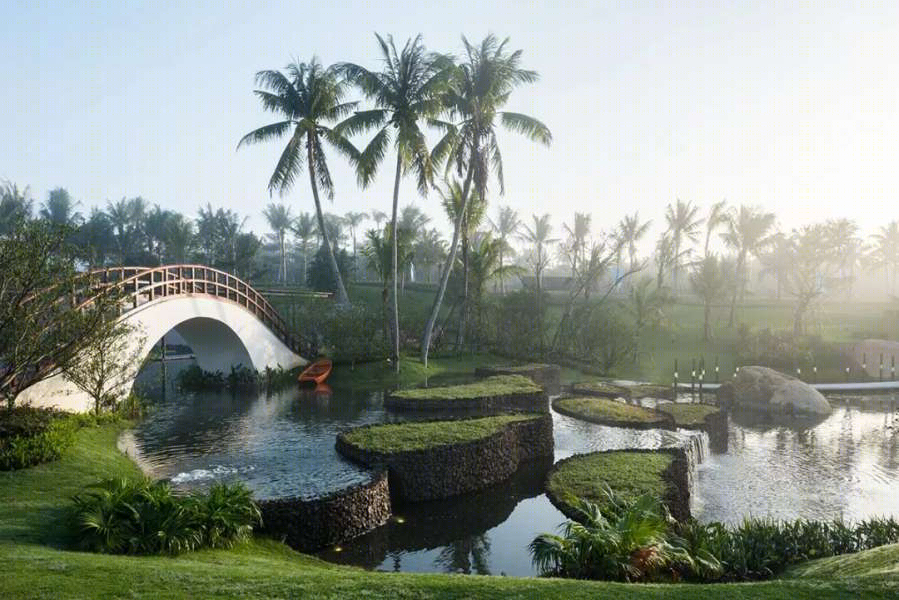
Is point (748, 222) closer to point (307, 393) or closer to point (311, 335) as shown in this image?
point (311, 335)

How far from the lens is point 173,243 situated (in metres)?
63.3

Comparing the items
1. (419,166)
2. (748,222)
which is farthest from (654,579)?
(748,222)

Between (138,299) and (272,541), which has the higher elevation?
(138,299)

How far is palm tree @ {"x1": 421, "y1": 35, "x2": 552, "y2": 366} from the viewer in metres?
34.3

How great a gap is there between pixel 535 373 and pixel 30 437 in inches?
977

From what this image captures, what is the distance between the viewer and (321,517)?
12992 millimetres

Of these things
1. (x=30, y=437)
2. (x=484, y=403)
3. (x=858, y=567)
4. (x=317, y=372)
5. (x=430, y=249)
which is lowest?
(x=858, y=567)

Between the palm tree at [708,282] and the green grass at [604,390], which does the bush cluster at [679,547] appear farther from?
the palm tree at [708,282]

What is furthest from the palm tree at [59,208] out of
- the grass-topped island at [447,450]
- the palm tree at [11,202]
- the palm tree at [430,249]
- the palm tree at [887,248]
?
the palm tree at [887,248]

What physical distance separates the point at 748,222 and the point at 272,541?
61.5 m

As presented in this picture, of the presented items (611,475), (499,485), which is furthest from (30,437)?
(611,475)

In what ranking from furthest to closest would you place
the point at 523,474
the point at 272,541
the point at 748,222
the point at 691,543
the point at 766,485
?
the point at 748,222, the point at 523,474, the point at 766,485, the point at 272,541, the point at 691,543

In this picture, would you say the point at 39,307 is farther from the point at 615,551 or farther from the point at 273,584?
the point at 615,551

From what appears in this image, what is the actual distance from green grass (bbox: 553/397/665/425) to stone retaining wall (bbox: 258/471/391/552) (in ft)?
41.1
